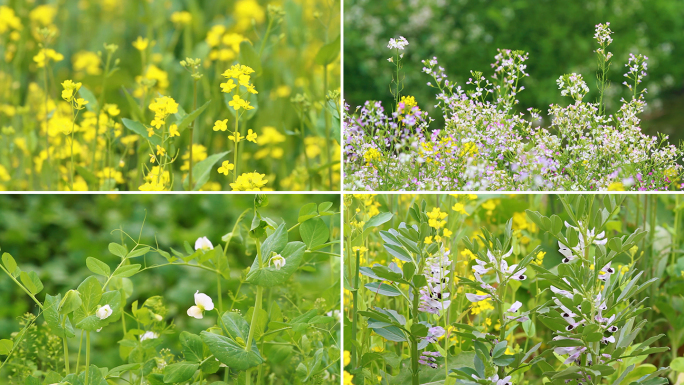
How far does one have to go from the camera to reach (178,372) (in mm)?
895

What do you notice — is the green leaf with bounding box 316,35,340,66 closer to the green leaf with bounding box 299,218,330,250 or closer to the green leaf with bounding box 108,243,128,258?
the green leaf with bounding box 299,218,330,250

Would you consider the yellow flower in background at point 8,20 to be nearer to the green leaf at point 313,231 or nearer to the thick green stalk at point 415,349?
the green leaf at point 313,231

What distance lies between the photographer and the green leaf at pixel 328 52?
119cm

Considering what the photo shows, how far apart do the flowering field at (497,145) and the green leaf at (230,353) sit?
422 millimetres

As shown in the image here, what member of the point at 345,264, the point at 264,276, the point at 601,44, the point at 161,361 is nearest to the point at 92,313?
the point at 161,361

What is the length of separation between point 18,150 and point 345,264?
914mm

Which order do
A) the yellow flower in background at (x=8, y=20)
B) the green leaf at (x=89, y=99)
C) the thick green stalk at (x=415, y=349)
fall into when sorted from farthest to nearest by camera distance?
the yellow flower in background at (x=8, y=20)
the green leaf at (x=89, y=99)
the thick green stalk at (x=415, y=349)

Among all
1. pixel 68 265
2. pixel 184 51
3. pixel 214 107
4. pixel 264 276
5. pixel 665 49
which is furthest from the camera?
pixel 665 49

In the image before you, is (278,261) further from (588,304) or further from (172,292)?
(172,292)

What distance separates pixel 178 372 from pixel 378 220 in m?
0.40

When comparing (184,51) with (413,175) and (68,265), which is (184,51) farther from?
(413,175)

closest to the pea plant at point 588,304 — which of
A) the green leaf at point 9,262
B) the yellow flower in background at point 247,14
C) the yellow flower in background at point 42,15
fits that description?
the green leaf at point 9,262

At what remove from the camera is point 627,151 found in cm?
123

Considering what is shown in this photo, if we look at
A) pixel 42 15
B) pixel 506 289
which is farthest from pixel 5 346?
pixel 42 15
